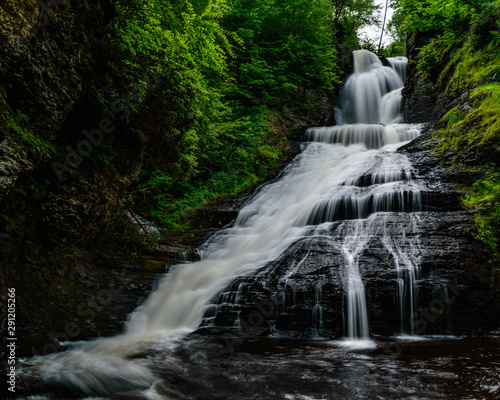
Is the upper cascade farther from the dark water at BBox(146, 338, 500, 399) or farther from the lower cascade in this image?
the dark water at BBox(146, 338, 500, 399)

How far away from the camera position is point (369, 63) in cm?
2073

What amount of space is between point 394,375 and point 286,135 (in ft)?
40.0

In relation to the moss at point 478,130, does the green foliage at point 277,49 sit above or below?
above

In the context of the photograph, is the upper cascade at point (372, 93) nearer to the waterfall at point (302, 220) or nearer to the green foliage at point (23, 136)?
the waterfall at point (302, 220)

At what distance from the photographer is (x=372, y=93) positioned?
1828 centimetres

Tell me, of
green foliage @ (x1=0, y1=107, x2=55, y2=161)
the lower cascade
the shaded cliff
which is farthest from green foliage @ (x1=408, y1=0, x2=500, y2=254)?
green foliage @ (x1=0, y1=107, x2=55, y2=161)

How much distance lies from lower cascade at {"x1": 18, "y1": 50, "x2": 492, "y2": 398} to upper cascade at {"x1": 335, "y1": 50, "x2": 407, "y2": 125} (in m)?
8.55

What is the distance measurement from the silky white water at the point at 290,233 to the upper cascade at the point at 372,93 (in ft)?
13.4

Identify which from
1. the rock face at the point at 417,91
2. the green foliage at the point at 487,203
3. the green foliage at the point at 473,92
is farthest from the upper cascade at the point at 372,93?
the green foliage at the point at 487,203

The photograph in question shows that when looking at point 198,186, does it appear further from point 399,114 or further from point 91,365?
point 399,114

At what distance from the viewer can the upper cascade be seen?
55.2 ft

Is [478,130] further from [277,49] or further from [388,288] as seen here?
[277,49]

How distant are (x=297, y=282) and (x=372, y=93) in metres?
16.0

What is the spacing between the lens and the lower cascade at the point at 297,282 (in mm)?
4527
